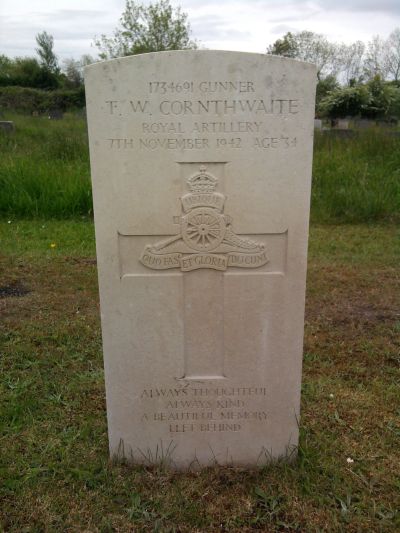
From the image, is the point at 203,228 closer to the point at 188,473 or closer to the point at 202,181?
the point at 202,181

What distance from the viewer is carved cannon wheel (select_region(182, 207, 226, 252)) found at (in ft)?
7.32

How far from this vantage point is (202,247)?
7.51 ft

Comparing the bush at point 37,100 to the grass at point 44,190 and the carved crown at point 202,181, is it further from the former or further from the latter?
the carved crown at point 202,181

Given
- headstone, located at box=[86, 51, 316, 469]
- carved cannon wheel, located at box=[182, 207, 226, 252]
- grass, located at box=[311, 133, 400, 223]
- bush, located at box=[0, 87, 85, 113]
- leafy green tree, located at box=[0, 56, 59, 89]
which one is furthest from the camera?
leafy green tree, located at box=[0, 56, 59, 89]

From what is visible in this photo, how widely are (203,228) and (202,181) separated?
Result: 20cm

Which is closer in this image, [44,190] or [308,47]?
[44,190]

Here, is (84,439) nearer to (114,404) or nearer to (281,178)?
(114,404)

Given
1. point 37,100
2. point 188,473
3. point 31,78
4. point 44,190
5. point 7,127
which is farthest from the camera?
point 31,78

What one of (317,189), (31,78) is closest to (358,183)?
(317,189)

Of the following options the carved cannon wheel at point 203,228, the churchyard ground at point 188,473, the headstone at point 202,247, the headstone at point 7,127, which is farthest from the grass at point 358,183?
the headstone at point 7,127

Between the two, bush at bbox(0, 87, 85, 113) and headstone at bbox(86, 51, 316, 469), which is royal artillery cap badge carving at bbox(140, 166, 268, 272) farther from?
bush at bbox(0, 87, 85, 113)

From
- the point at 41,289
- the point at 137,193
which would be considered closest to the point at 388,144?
the point at 41,289

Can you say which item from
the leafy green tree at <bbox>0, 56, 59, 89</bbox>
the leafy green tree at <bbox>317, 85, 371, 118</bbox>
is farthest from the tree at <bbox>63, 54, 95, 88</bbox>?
the leafy green tree at <bbox>317, 85, 371, 118</bbox>

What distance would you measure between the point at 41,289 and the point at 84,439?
223 centimetres
